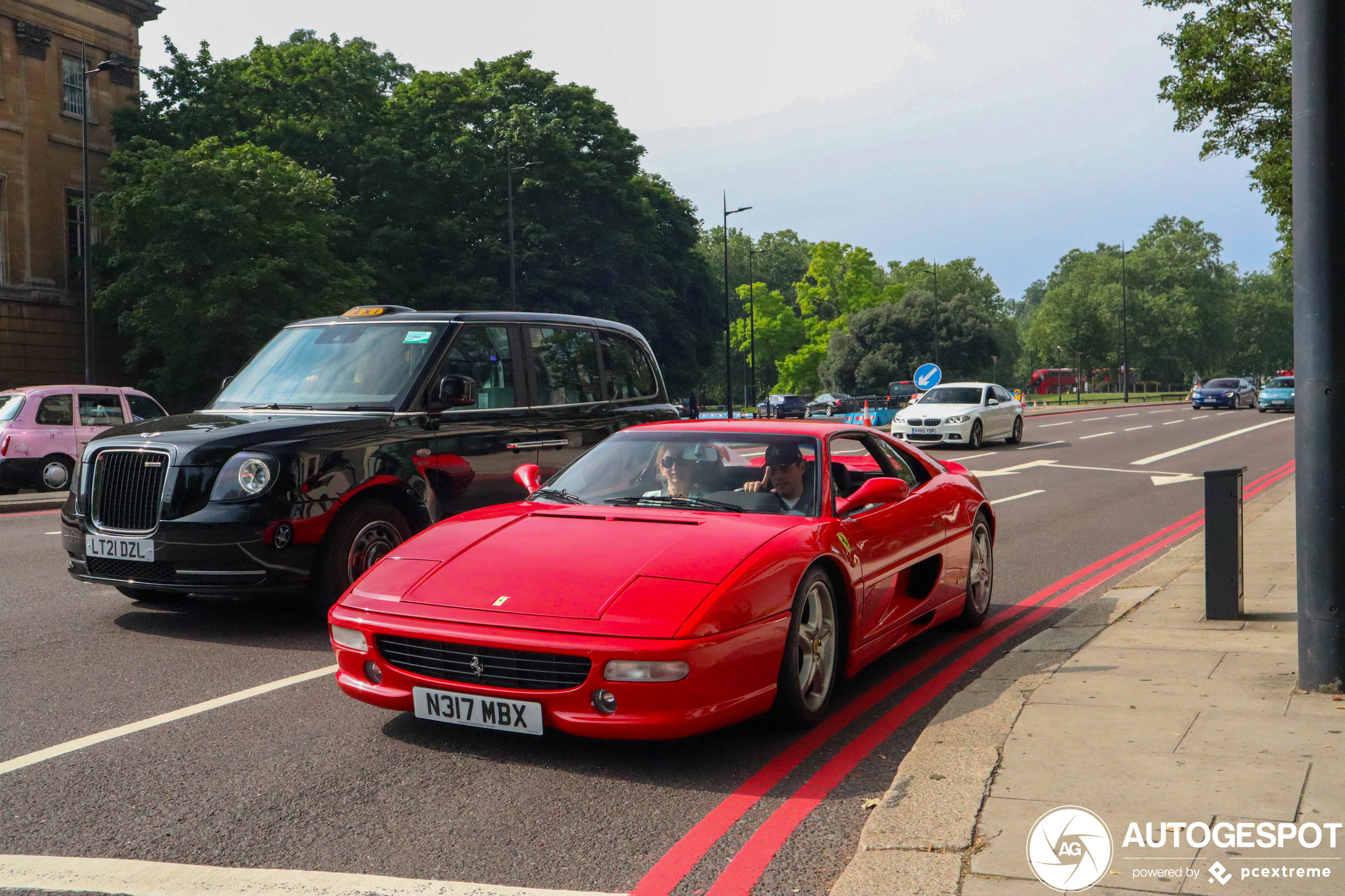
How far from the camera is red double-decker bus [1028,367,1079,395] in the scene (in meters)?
120

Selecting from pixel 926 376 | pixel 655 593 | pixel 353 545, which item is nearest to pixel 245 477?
pixel 353 545

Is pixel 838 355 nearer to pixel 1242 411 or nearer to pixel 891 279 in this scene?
pixel 1242 411

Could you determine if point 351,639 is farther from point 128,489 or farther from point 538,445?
point 538,445

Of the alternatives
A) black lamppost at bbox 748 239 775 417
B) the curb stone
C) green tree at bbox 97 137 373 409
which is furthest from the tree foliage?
the curb stone

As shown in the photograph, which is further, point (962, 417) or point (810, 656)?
point (962, 417)

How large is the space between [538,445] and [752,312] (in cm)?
5128

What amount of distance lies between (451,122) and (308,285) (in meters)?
13.6

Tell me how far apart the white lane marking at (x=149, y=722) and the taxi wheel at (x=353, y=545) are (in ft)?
2.79

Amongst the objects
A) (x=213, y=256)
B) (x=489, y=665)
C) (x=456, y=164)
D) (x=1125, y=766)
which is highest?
(x=456, y=164)

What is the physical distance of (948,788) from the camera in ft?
13.2

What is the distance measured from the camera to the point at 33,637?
700 cm

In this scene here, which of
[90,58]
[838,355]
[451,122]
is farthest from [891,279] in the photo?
[90,58]

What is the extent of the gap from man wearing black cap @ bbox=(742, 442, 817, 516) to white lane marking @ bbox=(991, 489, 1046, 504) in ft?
32.6

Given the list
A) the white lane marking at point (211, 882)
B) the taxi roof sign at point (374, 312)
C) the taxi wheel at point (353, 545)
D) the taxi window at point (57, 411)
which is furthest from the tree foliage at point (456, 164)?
the white lane marking at point (211, 882)
